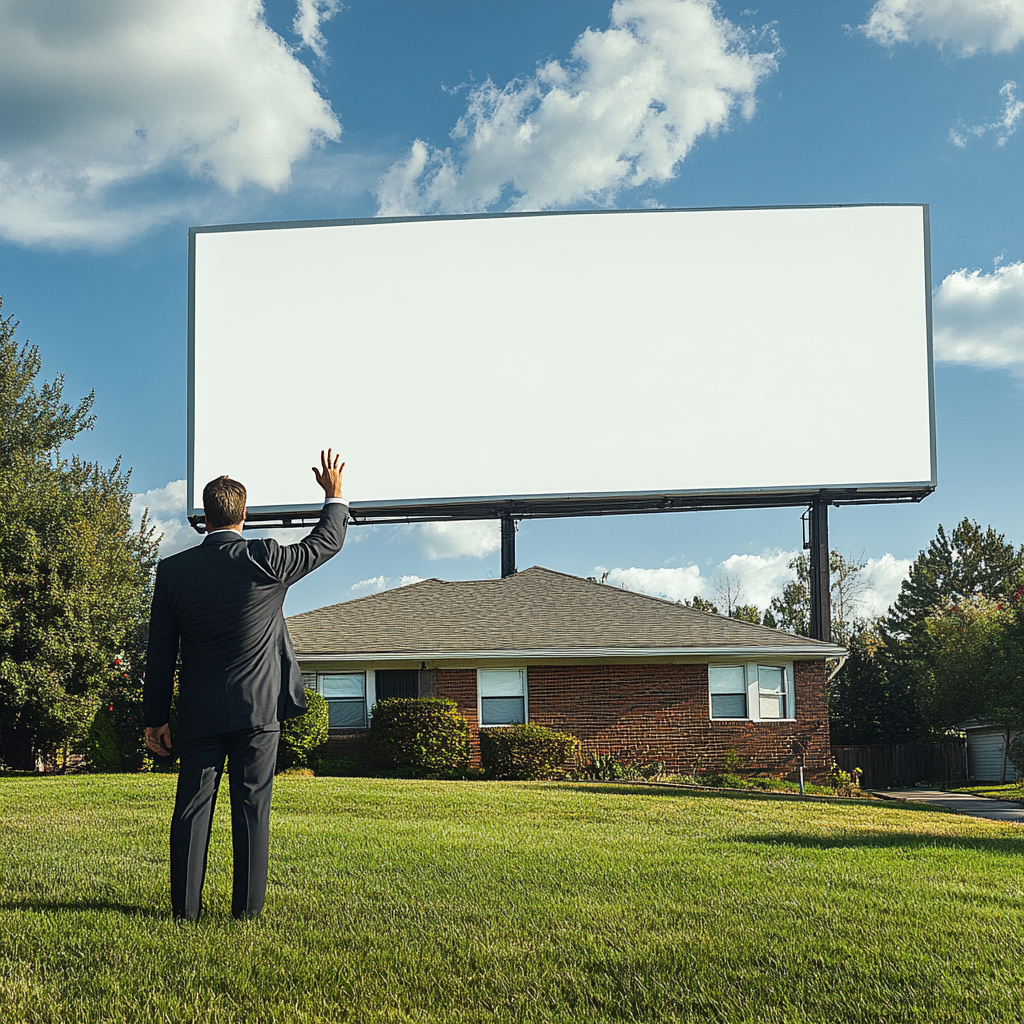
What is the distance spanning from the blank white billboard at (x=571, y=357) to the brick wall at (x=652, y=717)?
26.7 feet

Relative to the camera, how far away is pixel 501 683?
69.9 feet

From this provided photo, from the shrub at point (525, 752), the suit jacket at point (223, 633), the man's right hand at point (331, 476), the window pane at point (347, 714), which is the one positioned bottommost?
the shrub at point (525, 752)

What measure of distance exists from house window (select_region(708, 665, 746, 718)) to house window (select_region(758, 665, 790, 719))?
0.41 metres

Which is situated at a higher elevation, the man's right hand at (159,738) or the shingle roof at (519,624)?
the shingle roof at (519,624)

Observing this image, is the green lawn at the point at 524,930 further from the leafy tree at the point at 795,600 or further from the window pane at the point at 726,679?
the leafy tree at the point at 795,600

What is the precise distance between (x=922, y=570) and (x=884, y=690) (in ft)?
86.5

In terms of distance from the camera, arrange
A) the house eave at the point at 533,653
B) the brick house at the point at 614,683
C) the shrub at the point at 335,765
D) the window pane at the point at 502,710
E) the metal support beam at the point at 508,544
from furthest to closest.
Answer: the metal support beam at the point at 508,544 < the window pane at the point at 502,710 < the brick house at the point at 614,683 < the house eave at the point at 533,653 < the shrub at the point at 335,765

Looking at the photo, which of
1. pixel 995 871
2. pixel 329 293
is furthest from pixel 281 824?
pixel 329 293

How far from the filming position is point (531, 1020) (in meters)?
3.36

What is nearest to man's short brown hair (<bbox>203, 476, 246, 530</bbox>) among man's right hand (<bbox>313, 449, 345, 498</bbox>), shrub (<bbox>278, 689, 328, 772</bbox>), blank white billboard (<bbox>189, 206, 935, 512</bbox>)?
man's right hand (<bbox>313, 449, 345, 498</bbox>)

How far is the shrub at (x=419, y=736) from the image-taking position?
19.4 m

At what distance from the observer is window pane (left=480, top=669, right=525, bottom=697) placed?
21.2 m

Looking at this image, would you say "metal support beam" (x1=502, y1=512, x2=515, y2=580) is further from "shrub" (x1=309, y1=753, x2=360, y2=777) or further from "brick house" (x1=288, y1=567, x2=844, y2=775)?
"shrub" (x1=309, y1=753, x2=360, y2=777)

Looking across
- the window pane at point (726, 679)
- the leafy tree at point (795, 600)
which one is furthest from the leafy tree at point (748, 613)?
the window pane at point (726, 679)
